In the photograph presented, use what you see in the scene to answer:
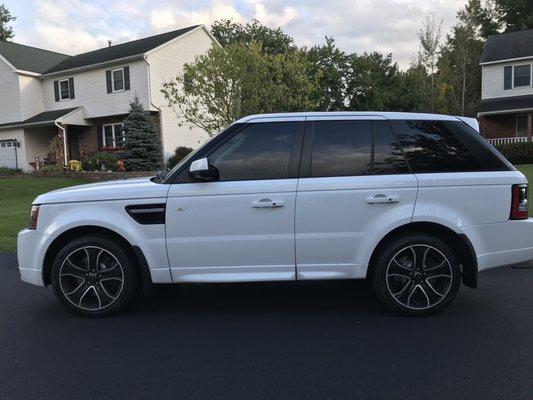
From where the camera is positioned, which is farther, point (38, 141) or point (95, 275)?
point (38, 141)

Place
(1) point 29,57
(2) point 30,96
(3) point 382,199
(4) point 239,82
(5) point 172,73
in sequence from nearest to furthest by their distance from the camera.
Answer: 1. (3) point 382,199
2. (4) point 239,82
3. (5) point 172,73
4. (2) point 30,96
5. (1) point 29,57

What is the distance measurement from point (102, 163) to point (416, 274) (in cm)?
2218

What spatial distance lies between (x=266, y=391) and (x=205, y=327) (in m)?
1.40

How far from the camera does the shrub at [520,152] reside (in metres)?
24.5

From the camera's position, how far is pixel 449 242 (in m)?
→ 4.93

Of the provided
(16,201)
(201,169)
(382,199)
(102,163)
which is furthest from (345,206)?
(102,163)

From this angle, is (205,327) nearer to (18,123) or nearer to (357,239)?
(357,239)

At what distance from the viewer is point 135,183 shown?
5.11m

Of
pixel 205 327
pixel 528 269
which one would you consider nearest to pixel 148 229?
pixel 205 327

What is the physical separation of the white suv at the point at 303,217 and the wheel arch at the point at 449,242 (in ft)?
0.04

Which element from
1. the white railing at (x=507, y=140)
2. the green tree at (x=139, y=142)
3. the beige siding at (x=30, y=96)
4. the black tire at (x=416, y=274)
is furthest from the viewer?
the beige siding at (x=30, y=96)

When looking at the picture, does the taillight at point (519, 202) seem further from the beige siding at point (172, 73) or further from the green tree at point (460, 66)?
the green tree at point (460, 66)

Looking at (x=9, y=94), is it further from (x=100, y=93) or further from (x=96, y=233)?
(x=96, y=233)

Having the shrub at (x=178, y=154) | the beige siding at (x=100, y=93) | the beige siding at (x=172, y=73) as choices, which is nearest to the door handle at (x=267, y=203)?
the shrub at (x=178, y=154)
